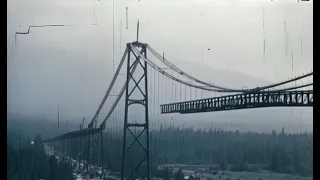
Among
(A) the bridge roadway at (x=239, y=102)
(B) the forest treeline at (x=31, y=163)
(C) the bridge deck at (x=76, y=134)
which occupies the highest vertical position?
(A) the bridge roadway at (x=239, y=102)

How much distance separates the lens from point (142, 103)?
1503 millimetres

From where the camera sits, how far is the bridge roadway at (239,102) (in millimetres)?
1445

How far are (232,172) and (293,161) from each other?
0.24m

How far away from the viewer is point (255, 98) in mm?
1467

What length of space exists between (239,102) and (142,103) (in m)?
0.37

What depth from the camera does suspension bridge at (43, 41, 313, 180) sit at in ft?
4.77

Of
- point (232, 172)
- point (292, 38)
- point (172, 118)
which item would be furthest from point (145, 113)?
point (292, 38)

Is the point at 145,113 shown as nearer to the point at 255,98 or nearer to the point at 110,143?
the point at 110,143

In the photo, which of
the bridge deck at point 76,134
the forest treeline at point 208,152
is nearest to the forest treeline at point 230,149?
the forest treeline at point 208,152

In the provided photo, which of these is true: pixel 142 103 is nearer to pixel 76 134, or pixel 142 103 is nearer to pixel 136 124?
pixel 136 124

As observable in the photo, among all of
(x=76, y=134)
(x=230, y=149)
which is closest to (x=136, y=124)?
(x=76, y=134)

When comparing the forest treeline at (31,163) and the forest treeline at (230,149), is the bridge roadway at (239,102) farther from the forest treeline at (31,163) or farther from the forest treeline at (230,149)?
the forest treeline at (31,163)

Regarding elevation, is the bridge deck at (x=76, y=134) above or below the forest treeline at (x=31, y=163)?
above
